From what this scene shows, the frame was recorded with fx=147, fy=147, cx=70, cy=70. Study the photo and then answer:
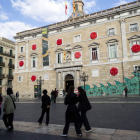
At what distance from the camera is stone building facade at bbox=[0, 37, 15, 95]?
139ft

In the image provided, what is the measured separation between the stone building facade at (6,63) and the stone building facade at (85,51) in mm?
9687

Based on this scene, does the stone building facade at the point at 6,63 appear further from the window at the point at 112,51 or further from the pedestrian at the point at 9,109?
the pedestrian at the point at 9,109

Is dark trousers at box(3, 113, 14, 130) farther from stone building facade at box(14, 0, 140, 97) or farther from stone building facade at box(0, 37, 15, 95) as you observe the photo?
stone building facade at box(0, 37, 15, 95)

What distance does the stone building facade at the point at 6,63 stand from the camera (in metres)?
42.4

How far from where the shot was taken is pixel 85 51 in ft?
92.7

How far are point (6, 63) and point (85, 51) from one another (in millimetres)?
27681

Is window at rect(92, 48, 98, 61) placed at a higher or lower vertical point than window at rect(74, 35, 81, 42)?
→ lower

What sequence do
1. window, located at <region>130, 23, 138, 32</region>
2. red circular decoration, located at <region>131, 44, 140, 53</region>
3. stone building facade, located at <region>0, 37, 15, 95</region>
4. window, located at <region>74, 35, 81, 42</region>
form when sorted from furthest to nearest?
stone building facade, located at <region>0, 37, 15, 95</region>
window, located at <region>74, 35, 81, 42</region>
window, located at <region>130, 23, 138, 32</region>
red circular decoration, located at <region>131, 44, 140, 53</region>

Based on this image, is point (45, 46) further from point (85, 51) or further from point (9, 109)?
point (9, 109)

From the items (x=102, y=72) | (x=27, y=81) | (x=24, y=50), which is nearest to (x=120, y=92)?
(x=102, y=72)

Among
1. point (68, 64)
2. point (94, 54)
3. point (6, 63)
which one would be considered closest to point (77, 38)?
point (94, 54)

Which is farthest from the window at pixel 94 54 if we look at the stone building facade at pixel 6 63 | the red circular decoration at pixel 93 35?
the stone building facade at pixel 6 63

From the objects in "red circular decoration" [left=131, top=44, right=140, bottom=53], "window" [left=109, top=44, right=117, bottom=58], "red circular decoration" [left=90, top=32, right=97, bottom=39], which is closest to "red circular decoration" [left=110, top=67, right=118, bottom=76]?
"window" [left=109, top=44, right=117, bottom=58]

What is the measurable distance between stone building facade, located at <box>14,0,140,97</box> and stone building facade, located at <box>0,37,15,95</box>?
9687 millimetres
